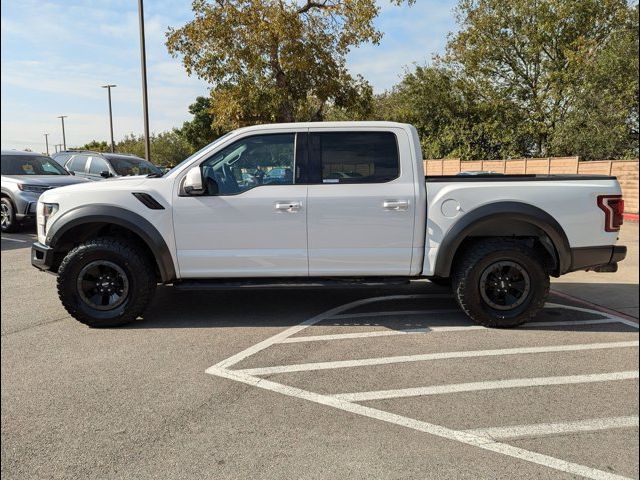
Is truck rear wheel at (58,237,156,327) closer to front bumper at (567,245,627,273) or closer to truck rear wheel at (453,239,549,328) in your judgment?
truck rear wheel at (453,239,549,328)

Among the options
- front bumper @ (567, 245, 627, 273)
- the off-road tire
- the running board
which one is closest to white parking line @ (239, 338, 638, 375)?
the running board

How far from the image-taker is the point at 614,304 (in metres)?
5.59

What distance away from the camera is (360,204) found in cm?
447

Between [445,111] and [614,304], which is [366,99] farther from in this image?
[614,304]

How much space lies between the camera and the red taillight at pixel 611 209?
14.7 ft

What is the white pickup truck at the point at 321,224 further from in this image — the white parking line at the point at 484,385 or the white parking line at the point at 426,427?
the white parking line at the point at 426,427

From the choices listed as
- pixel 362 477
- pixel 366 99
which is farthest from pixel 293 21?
pixel 362 477

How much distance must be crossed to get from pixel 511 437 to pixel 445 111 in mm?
24617

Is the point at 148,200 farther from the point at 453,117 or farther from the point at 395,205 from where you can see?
the point at 453,117

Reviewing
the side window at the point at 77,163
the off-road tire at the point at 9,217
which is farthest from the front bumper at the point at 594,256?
the side window at the point at 77,163

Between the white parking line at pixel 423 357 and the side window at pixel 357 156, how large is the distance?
1.64 metres

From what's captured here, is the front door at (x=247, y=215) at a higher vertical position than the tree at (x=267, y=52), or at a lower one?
lower

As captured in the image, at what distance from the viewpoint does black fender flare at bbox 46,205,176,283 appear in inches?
177

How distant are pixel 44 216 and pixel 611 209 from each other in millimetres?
5388
